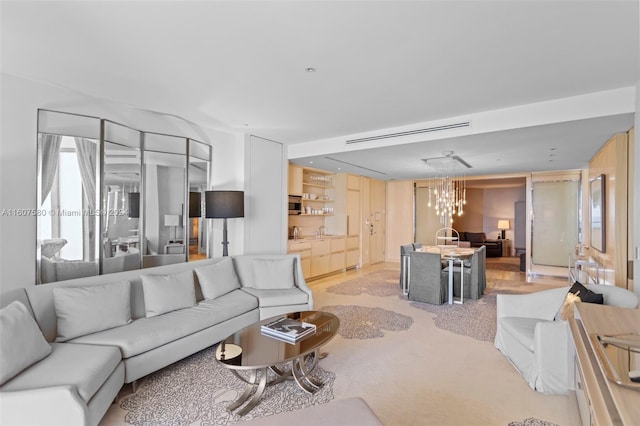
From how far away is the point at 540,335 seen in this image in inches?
101

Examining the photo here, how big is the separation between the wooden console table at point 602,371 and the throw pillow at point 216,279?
3270 millimetres

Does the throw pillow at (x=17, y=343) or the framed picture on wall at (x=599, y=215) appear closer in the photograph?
the throw pillow at (x=17, y=343)

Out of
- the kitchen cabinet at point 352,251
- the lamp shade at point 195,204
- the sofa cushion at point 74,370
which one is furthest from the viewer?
the kitchen cabinet at point 352,251

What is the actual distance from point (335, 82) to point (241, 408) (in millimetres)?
2855

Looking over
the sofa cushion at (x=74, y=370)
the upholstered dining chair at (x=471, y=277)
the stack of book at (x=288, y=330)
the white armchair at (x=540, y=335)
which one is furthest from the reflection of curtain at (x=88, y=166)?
the upholstered dining chair at (x=471, y=277)

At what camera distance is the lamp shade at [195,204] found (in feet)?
14.7

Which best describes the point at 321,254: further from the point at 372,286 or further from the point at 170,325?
the point at 170,325

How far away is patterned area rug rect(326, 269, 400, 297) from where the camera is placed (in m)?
5.72

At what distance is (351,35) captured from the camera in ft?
7.53

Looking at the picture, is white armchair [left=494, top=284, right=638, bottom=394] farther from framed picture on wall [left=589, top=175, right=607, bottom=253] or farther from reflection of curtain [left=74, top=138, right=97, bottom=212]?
reflection of curtain [left=74, top=138, right=97, bottom=212]

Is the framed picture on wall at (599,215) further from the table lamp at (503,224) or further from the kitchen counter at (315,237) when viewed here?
the table lamp at (503,224)

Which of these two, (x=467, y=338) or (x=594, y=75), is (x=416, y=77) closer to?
(x=594, y=75)

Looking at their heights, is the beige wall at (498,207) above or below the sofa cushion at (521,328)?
above

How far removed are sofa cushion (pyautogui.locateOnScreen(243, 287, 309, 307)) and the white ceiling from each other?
2.23 metres
